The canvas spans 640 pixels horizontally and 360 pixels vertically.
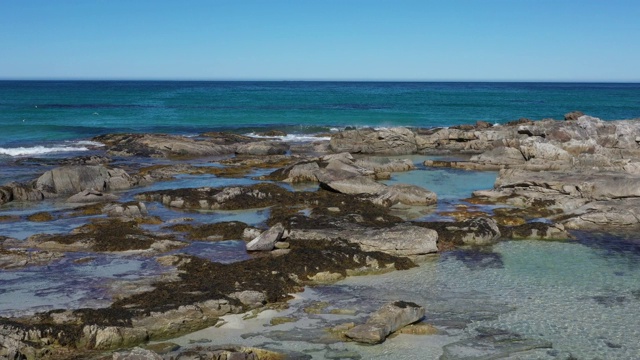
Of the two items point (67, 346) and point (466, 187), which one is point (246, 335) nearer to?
point (67, 346)

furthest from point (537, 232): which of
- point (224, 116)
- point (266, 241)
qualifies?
point (224, 116)

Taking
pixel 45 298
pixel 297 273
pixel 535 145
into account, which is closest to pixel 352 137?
pixel 535 145

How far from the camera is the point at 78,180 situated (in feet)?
97.6

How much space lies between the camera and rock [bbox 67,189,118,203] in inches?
1081

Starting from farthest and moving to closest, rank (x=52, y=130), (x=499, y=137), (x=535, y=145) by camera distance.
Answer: (x=52, y=130) < (x=499, y=137) < (x=535, y=145)

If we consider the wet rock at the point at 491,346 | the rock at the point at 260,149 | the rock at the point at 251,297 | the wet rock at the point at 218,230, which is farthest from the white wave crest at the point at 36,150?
the wet rock at the point at 491,346

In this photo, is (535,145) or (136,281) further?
(535,145)

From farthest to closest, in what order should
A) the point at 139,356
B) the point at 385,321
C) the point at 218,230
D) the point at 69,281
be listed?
the point at 218,230, the point at 69,281, the point at 385,321, the point at 139,356

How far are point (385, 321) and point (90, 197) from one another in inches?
695

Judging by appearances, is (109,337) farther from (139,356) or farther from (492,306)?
(492,306)

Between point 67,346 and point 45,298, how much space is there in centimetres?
317

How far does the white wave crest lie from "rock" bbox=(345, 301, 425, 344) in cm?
3683

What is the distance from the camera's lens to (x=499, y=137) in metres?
44.9


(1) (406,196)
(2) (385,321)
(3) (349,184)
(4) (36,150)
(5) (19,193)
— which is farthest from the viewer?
(4) (36,150)
